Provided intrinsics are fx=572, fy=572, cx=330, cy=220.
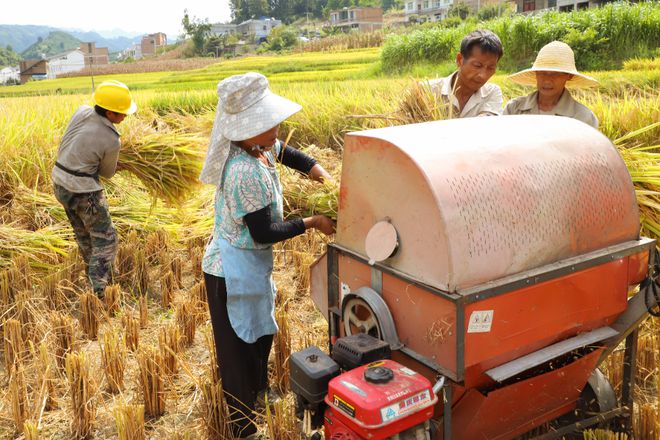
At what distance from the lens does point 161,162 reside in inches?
206

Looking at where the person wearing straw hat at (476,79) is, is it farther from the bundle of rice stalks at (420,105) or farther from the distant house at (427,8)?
the distant house at (427,8)

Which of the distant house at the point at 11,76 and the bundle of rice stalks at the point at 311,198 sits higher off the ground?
the distant house at the point at 11,76

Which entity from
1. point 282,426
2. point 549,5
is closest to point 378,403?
point 282,426

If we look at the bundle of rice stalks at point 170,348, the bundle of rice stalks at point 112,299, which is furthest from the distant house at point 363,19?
the bundle of rice stalks at point 170,348

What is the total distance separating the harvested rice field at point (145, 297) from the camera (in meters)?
2.94

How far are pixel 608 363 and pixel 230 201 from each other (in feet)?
7.13

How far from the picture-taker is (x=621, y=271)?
2344mm

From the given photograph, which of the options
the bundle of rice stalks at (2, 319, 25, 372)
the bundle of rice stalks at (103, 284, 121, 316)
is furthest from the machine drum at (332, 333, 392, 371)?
the bundle of rice stalks at (103, 284, 121, 316)

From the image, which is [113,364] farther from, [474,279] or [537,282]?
[537,282]

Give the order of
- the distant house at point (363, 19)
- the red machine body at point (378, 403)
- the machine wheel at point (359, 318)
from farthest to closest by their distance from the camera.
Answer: the distant house at point (363, 19) < the machine wheel at point (359, 318) < the red machine body at point (378, 403)

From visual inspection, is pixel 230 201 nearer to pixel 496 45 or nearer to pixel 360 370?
pixel 360 370

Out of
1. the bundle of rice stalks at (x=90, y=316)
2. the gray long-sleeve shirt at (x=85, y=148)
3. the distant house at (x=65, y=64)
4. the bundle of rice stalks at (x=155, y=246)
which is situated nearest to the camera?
the bundle of rice stalks at (x=90, y=316)

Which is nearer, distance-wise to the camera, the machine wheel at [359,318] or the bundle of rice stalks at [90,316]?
the machine wheel at [359,318]

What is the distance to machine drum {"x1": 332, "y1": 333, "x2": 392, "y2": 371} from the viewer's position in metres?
2.00
